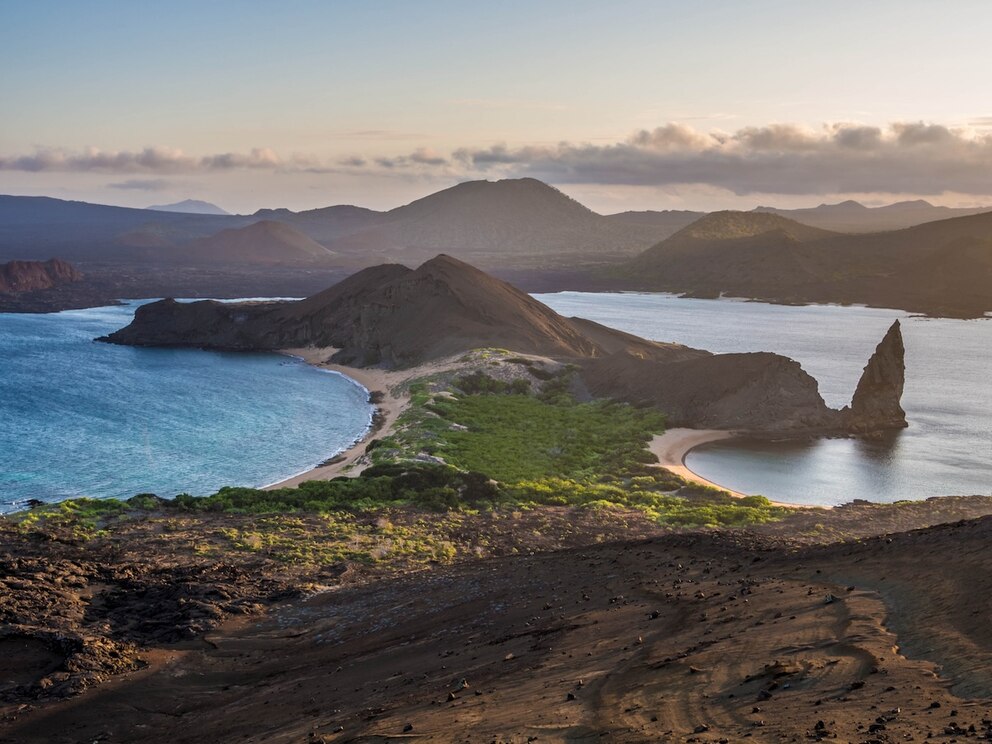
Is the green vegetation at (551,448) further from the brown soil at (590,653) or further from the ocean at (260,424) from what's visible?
the brown soil at (590,653)

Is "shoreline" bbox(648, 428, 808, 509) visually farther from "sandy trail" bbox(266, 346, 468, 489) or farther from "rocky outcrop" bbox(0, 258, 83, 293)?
"rocky outcrop" bbox(0, 258, 83, 293)

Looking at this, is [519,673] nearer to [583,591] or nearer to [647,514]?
[583,591]

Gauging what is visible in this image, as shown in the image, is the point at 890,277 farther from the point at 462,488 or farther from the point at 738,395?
the point at 462,488

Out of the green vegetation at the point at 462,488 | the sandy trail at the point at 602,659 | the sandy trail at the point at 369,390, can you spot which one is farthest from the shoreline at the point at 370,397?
the sandy trail at the point at 602,659

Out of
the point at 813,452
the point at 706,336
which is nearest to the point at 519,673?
the point at 813,452

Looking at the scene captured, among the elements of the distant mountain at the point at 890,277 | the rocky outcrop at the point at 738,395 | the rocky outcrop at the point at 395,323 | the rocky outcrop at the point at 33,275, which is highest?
the distant mountain at the point at 890,277

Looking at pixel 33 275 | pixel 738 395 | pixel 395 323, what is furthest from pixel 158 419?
pixel 33 275
